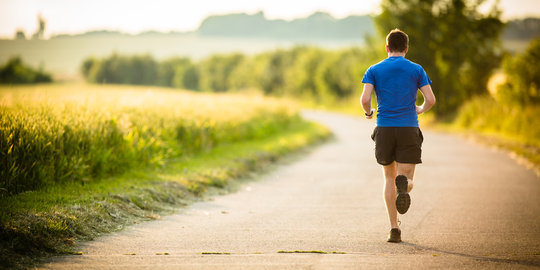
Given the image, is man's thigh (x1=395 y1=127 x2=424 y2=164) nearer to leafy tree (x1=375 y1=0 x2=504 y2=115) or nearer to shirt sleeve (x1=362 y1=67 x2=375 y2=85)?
shirt sleeve (x1=362 y1=67 x2=375 y2=85)

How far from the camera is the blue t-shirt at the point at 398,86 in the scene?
20.1 ft

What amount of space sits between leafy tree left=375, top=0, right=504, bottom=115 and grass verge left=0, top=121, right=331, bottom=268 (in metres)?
24.6

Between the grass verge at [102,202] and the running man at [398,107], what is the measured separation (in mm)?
3488

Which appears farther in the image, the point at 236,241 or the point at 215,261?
the point at 236,241

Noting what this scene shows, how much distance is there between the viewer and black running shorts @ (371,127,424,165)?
6117 millimetres

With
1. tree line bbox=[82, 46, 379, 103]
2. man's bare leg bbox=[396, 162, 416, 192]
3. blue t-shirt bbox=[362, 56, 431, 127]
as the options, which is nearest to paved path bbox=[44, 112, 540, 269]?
man's bare leg bbox=[396, 162, 416, 192]

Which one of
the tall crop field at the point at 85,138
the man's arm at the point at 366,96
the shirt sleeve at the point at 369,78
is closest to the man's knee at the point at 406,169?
the man's arm at the point at 366,96

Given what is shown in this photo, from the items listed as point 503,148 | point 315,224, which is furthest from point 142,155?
point 503,148

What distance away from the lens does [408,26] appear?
119 ft

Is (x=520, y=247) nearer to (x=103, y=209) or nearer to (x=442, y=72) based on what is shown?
(x=103, y=209)

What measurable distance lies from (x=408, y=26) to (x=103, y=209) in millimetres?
32014

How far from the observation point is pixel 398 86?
613 cm

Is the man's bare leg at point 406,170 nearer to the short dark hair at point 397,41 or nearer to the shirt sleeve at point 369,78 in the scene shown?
the shirt sleeve at point 369,78

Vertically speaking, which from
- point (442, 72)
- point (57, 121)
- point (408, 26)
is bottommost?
point (57, 121)
